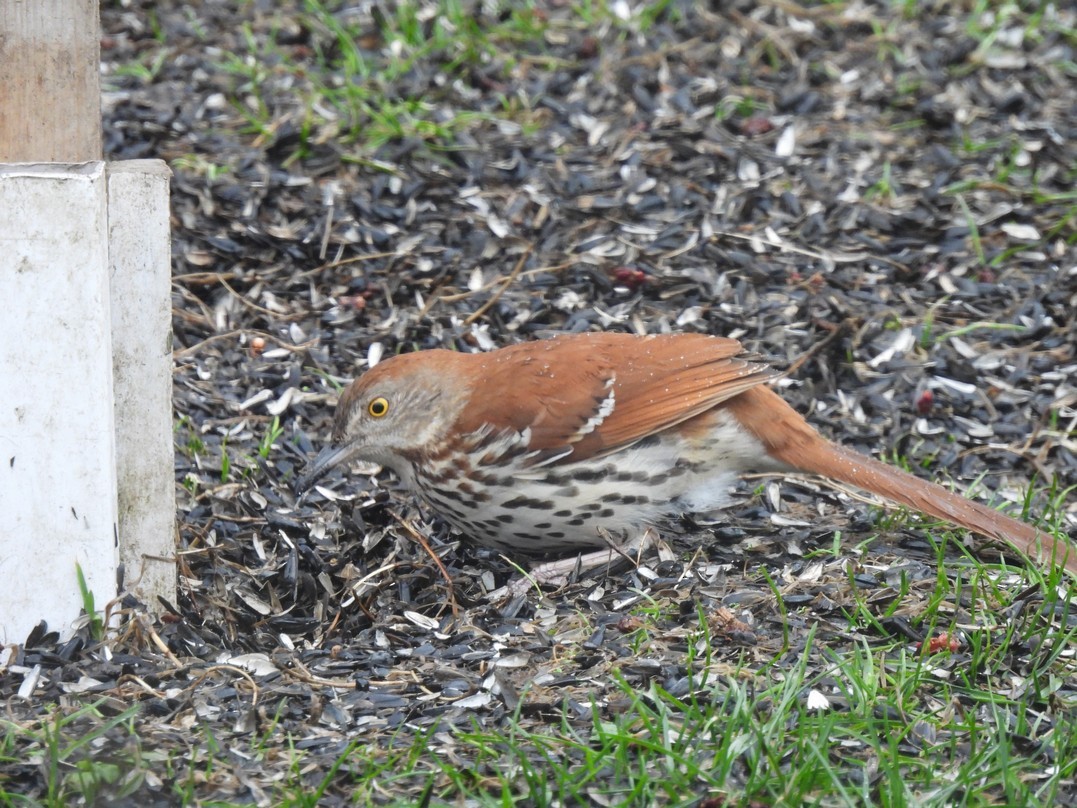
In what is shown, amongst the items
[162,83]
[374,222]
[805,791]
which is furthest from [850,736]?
[162,83]

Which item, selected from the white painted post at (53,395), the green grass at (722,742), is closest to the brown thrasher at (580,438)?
the green grass at (722,742)

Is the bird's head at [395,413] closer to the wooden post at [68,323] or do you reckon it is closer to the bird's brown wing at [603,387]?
the bird's brown wing at [603,387]

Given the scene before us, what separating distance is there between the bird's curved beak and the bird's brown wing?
0.40 metres

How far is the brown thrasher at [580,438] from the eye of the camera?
4.49 m

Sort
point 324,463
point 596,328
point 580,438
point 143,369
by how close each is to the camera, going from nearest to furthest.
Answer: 1. point 143,369
2. point 580,438
3. point 324,463
4. point 596,328

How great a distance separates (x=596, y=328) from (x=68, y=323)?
8.64 feet

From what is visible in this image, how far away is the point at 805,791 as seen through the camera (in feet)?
10.3

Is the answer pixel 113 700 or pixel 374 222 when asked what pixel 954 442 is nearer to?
pixel 374 222

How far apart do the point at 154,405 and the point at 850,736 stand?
1.92 m

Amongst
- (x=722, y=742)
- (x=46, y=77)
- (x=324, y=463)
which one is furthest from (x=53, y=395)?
(x=722, y=742)

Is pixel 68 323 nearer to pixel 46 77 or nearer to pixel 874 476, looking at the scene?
pixel 46 77

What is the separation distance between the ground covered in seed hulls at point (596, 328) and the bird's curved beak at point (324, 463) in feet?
0.52

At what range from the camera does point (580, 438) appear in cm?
451

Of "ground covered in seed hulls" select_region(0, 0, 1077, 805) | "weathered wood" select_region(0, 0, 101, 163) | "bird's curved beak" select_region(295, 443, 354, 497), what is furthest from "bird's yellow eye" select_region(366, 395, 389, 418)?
"weathered wood" select_region(0, 0, 101, 163)
